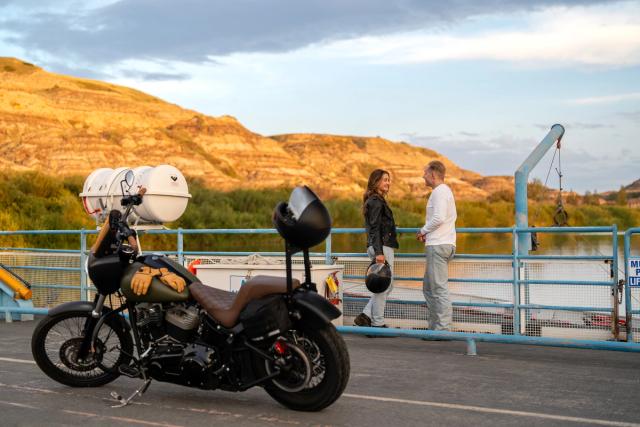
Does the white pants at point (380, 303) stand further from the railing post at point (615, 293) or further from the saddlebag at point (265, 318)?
the saddlebag at point (265, 318)

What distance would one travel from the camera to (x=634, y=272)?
9469mm

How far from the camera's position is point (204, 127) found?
133 meters

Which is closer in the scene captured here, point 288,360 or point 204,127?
point 288,360

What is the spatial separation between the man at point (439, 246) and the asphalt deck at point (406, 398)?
94 centimetres

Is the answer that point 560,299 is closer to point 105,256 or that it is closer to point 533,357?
point 533,357

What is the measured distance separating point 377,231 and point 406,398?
11.8ft

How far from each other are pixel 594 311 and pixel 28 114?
336ft

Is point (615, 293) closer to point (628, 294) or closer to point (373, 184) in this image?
point (628, 294)

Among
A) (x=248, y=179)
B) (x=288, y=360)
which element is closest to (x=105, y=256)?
(x=288, y=360)

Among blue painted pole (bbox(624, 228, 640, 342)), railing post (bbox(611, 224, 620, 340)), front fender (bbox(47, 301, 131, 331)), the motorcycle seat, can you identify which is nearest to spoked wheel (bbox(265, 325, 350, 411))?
the motorcycle seat

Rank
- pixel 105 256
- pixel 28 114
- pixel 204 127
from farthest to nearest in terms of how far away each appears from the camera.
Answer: pixel 204 127, pixel 28 114, pixel 105 256

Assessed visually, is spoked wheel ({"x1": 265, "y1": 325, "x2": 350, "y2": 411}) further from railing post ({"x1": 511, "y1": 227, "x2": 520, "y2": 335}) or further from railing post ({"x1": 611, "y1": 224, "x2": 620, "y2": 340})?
railing post ({"x1": 611, "y1": 224, "x2": 620, "y2": 340})

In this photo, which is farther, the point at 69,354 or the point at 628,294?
the point at 628,294

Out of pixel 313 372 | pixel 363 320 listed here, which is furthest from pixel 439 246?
Answer: pixel 313 372
